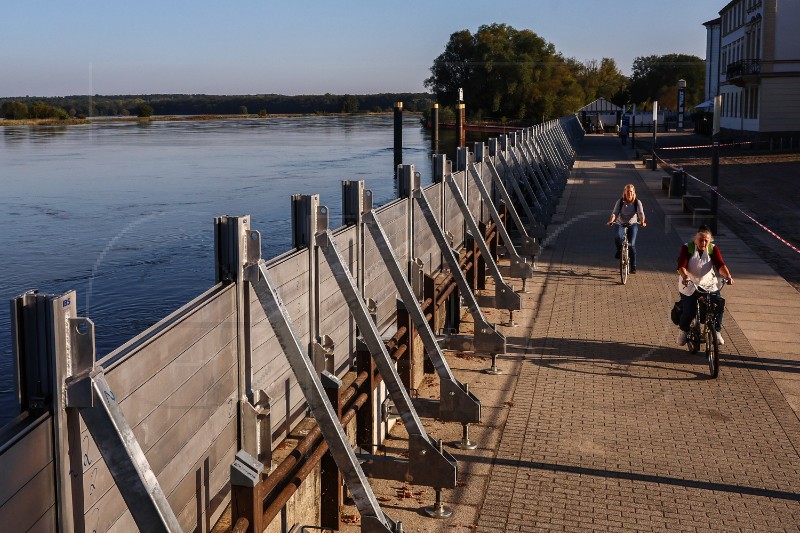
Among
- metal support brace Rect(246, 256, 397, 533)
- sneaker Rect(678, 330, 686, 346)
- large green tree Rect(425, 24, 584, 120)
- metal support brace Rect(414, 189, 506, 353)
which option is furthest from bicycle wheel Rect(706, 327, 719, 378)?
large green tree Rect(425, 24, 584, 120)

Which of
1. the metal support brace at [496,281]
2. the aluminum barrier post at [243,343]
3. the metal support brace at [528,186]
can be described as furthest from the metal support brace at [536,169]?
the aluminum barrier post at [243,343]

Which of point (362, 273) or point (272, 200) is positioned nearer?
point (362, 273)

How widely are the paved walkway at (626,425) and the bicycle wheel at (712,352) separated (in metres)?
0.09

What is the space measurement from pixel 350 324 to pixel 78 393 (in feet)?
14.1

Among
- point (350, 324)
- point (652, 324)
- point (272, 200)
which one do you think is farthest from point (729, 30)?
point (350, 324)

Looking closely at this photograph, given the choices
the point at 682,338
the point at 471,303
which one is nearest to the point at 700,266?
the point at 682,338

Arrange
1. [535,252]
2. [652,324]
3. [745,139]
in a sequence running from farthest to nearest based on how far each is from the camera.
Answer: [745,139] → [535,252] → [652,324]

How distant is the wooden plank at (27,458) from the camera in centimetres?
289

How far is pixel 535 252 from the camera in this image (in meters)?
14.7

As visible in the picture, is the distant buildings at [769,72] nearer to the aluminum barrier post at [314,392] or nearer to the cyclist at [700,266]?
the cyclist at [700,266]

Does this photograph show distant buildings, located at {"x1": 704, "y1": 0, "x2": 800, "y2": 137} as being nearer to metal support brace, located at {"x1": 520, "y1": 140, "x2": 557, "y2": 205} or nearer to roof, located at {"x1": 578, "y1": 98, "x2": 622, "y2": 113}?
roof, located at {"x1": 578, "y1": 98, "x2": 622, "y2": 113}

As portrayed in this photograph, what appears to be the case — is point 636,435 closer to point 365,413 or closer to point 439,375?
point 439,375

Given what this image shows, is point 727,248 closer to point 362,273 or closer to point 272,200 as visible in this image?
point 362,273

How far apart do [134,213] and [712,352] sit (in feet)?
84.1
